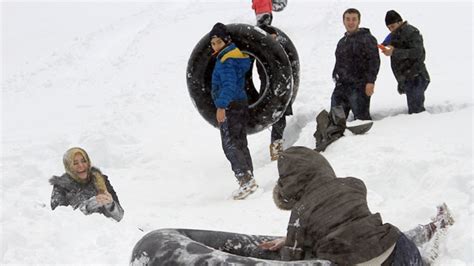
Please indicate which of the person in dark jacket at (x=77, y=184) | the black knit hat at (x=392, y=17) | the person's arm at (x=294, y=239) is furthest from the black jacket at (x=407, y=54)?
the person's arm at (x=294, y=239)

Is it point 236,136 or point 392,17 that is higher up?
point 392,17

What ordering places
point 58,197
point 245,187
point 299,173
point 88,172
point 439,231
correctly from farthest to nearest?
point 245,187
point 88,172
point 58,197
point 439,231
point 299,173

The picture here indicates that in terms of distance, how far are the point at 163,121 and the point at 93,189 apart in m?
5.13

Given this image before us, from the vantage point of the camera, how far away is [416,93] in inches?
284

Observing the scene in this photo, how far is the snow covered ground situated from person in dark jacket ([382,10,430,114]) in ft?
0.85

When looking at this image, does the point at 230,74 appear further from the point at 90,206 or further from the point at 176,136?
the point at 176,136

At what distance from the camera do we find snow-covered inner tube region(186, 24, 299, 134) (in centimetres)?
743

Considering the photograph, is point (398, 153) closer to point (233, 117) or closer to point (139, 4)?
point (233, 117)

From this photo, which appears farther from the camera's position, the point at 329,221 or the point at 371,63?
the point at 371,63

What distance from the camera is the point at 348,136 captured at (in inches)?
264

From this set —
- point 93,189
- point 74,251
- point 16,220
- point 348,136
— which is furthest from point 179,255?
point 348,136

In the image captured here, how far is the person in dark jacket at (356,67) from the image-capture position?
23.5ft

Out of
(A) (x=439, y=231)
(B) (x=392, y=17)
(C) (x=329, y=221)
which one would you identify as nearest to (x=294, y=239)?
(C) (x=329, y=221)

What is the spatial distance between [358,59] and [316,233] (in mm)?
4552
